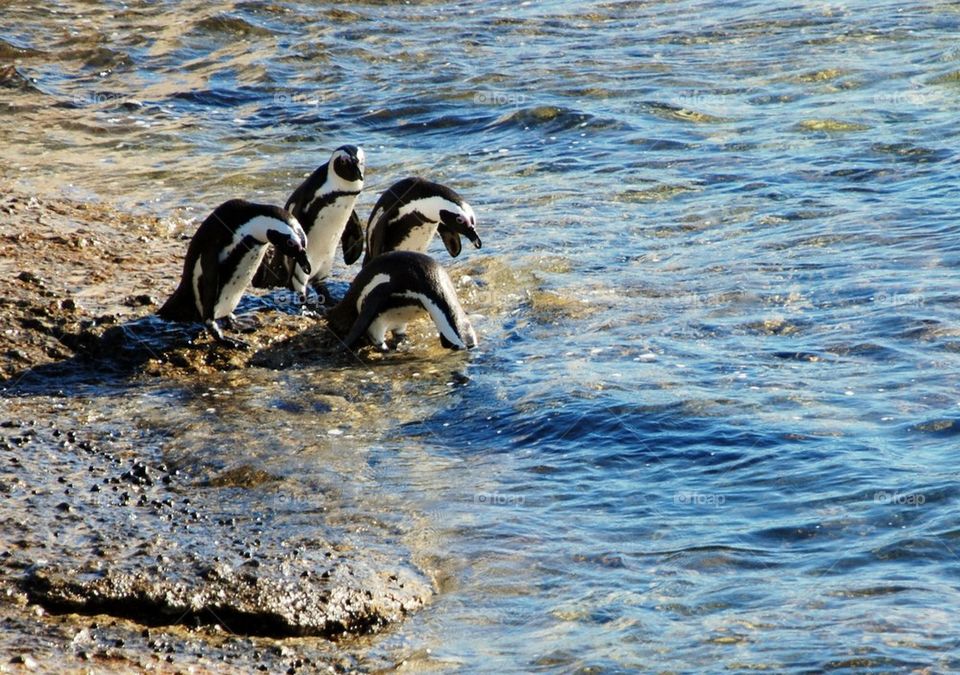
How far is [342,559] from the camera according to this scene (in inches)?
201

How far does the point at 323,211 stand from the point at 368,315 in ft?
4.25

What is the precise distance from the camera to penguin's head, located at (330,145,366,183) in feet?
28.8

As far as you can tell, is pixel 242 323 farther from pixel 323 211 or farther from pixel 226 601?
pixel 226 601

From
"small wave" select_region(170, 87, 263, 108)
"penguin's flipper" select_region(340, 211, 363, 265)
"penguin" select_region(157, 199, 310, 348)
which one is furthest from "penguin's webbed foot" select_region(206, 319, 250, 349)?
"small wave" select_region(170, 87, 263, 108)

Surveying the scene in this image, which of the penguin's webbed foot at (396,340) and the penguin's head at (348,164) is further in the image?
the penguin's head at (348,164)

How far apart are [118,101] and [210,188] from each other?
3366mm

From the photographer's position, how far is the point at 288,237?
7.74m

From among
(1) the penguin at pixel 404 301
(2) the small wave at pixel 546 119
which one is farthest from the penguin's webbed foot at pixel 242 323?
(2) the small wave at pixel 546 119

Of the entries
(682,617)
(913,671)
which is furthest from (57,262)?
(913,671)

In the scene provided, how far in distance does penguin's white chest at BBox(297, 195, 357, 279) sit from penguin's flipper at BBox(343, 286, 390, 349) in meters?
1.07

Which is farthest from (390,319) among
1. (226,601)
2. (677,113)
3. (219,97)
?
(219,97)

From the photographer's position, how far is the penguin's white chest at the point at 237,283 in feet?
25.7

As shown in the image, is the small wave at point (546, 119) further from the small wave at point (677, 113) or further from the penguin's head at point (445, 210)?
the penguin's head at point (445, 210)

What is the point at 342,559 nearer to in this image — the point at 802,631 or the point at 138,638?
the point at 138,638
